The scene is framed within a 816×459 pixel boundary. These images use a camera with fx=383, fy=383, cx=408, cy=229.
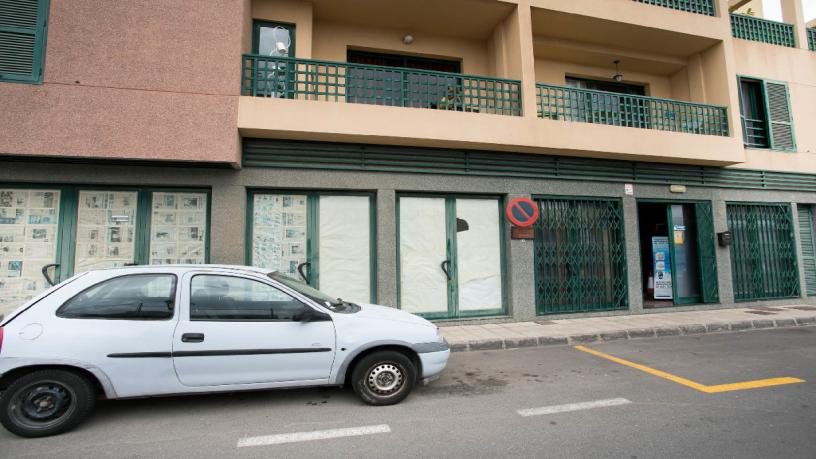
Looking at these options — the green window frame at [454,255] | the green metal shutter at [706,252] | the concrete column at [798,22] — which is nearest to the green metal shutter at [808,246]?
the green metal shutter at [706,252]

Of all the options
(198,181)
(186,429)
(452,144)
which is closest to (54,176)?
(198,181)

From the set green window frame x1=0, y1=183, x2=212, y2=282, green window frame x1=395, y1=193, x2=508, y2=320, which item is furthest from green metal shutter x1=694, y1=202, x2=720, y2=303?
green window frame x1=0, y1=183, x2=212, y2=282

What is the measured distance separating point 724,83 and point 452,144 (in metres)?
7.74

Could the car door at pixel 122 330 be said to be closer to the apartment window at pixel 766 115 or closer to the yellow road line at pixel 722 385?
the yellow road line at pixel 722 385

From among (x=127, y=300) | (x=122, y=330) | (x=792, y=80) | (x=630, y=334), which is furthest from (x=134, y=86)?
(x=792, y=80)

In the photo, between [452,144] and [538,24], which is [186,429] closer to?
[452,144]

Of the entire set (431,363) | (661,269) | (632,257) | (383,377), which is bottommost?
(383,377)

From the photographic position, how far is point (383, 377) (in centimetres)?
405

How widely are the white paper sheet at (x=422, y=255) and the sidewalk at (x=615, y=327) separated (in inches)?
28.4

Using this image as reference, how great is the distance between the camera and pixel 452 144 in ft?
25.6

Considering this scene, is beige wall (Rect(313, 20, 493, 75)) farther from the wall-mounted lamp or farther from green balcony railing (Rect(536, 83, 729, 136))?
the wall-mounted lamp

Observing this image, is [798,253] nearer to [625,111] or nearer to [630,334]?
[625,111]

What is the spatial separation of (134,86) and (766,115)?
14929mm

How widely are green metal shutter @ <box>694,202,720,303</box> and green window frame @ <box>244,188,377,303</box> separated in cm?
838
